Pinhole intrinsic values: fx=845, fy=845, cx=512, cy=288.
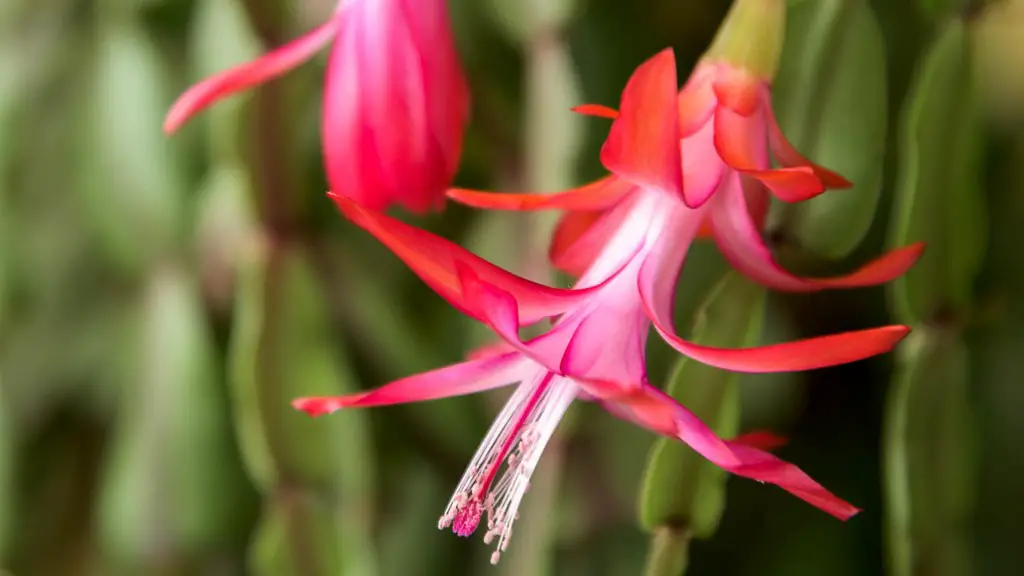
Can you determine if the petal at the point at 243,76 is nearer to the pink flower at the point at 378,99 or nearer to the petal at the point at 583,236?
the pink flower at the point at 378,99

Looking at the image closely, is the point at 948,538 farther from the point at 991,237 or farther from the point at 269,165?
the point at 269,165

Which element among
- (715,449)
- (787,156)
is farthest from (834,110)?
(715,449)

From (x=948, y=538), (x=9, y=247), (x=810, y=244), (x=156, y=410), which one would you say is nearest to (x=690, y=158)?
(x=810, y=244)

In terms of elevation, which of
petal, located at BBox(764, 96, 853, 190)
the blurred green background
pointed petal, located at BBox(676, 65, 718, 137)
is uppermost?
pointed petal, located at BBox(676, 65, 718, 137)

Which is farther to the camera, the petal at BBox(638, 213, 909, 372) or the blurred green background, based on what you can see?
the blurred green background

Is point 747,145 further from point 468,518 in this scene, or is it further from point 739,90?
point 468,518

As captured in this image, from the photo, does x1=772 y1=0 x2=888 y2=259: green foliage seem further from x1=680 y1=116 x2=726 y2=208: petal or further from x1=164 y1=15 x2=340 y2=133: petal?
x1=164 y1=15 x2=340 y2=133: petal

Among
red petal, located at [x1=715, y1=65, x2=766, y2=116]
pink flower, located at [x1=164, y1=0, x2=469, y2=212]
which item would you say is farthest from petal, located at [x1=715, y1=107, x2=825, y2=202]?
pink flower, located at [x1=164, y1=0, x2=469, y2=212]
